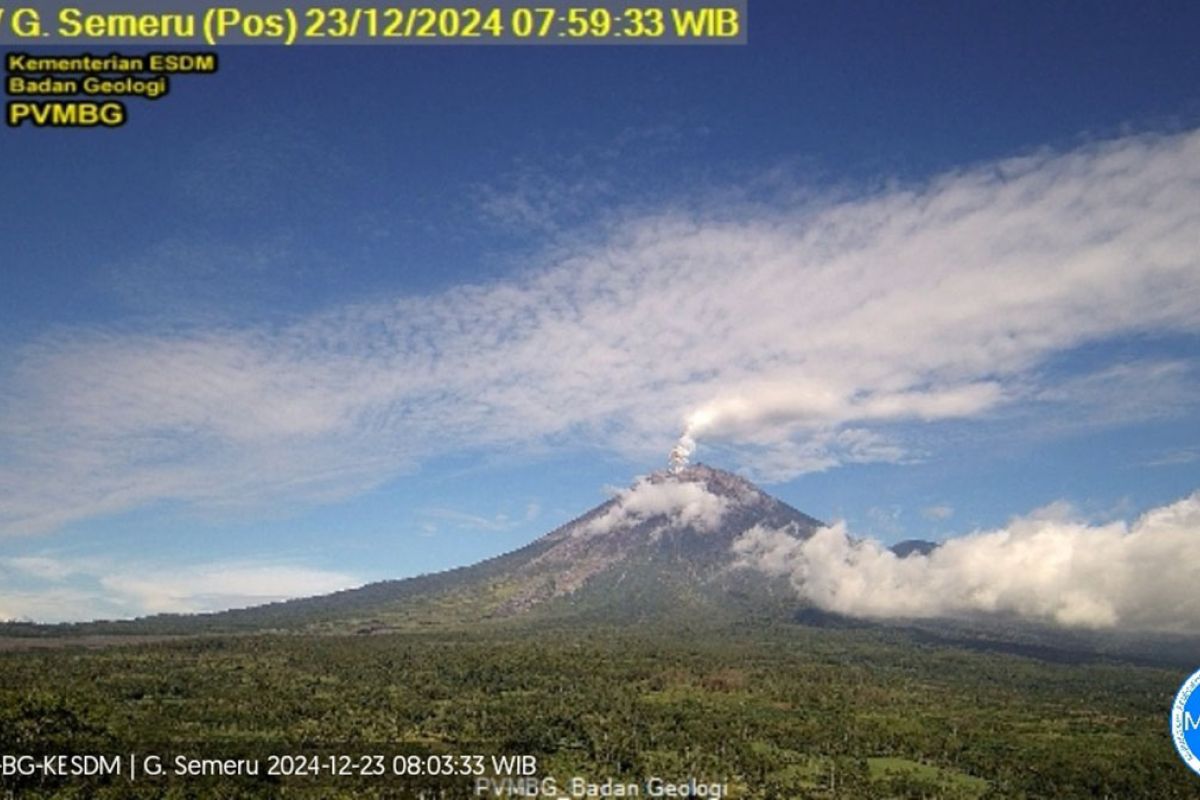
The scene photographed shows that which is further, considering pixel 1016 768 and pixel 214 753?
pixel 1016 768

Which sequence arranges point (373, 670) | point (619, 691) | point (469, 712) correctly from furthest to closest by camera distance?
point (373, 670)
point (619, 691)
point (469, 712)

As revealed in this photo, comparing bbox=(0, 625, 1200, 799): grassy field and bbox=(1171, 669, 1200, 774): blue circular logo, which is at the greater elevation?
bbox=(1171, 669, 1200, 774): blue circular logo

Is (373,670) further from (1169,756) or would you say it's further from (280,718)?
(1169,756)

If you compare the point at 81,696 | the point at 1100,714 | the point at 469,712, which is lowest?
the point at 1100,714

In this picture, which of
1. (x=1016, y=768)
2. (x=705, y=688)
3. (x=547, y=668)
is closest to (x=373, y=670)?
(x=547, y=668)

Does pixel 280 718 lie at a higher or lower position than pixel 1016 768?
higher

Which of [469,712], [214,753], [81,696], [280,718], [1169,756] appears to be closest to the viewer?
[214,753]
